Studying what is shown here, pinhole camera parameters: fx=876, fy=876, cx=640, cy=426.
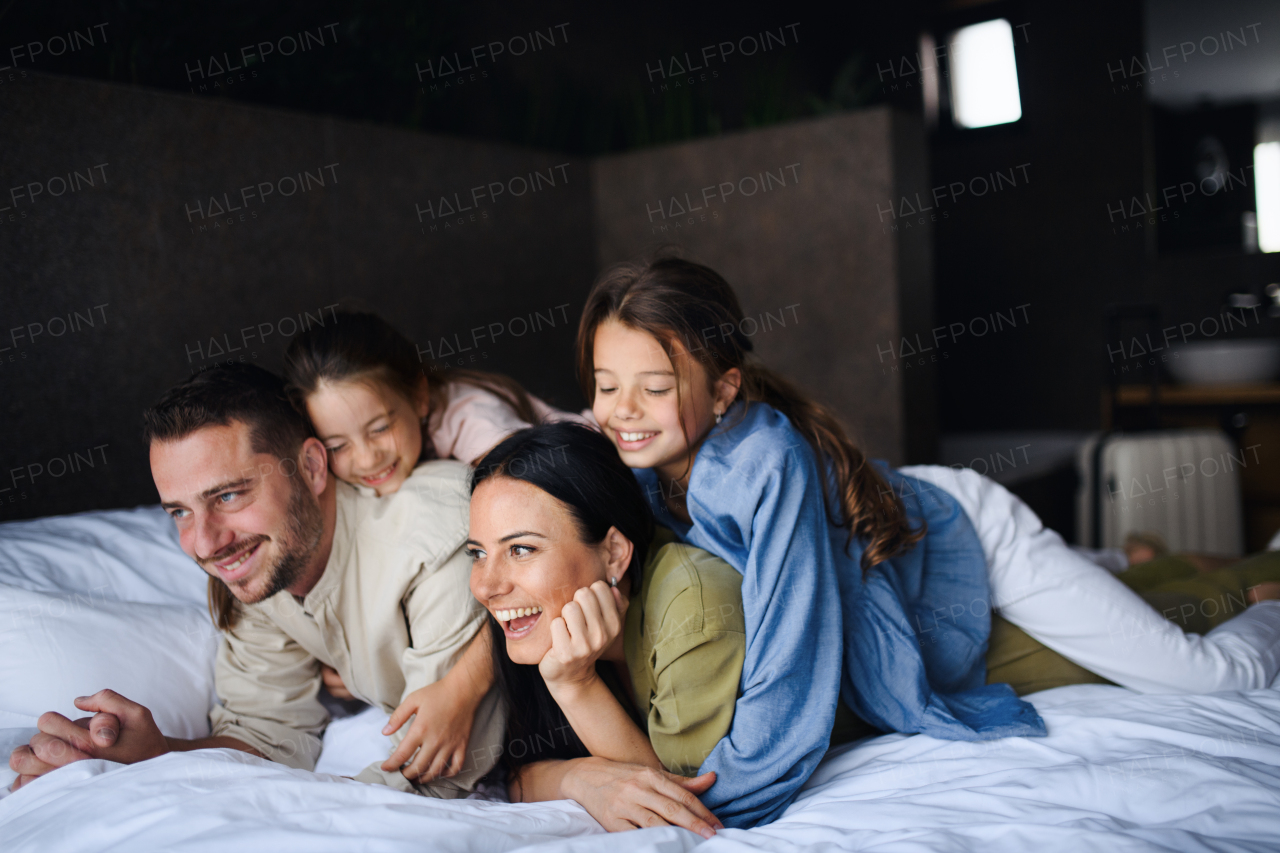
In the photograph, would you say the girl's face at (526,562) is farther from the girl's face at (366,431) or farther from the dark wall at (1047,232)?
the dark wall at (1047,232)

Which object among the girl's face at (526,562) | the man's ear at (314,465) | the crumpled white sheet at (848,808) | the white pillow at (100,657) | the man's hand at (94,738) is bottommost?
the crumpled white sheet at (848,808)

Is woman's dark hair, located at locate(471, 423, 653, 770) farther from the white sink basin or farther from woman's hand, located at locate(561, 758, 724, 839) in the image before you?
the white sink basin

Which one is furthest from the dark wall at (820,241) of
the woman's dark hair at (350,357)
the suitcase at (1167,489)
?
the woman's dark hair at (350,357)

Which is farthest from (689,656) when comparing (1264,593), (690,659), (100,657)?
(1264,593)

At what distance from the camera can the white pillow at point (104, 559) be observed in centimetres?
159

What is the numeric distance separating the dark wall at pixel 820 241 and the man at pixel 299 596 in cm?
193

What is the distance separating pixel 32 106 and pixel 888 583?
2.07m

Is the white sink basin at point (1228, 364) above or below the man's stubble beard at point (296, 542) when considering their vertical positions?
Answer: above

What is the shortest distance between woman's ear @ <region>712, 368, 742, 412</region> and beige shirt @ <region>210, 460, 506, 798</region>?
47 cm

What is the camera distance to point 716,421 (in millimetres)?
1545

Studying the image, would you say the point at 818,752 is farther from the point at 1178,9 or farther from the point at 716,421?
the point at 1178,9

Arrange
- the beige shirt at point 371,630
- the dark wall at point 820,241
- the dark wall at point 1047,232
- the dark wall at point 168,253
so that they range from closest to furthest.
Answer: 1. the beige shirt at point 371,630
2. the dark wall at point 168,253
3. the dark wall at point 820,241
4. the dark wall at point 1047,232

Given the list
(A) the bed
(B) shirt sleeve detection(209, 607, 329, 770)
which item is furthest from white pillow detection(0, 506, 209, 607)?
(B) shirt sleeve detection(209, 607, 329, 770)

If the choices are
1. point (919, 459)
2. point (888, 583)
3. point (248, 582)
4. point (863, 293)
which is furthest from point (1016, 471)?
point (248, 582)
